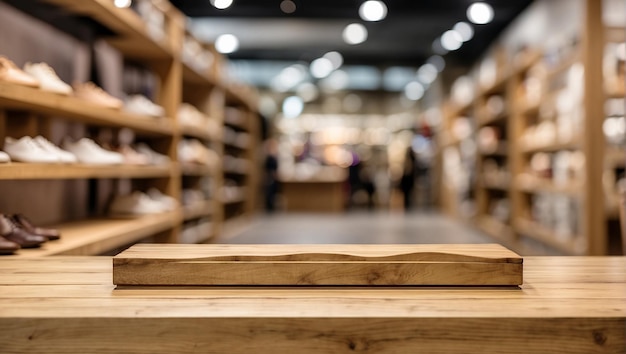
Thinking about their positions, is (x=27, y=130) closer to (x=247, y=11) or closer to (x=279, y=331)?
(x=279, y=331)

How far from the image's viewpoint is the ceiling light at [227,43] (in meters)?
11.1

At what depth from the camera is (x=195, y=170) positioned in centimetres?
582

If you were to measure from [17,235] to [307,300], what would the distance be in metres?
1.60

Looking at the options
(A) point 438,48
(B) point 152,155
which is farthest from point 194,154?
(A) point 438,48

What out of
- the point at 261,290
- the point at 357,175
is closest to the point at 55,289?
the point at 261,290

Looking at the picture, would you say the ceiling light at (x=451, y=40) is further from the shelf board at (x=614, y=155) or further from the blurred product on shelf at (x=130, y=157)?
the blurred product on shelf at (x=130, y=157)

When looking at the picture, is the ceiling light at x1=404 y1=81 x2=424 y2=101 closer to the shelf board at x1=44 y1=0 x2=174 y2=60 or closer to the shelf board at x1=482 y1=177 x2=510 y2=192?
the shelf board at x1=482 y1=177 x2=510 y2=192

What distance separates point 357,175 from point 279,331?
12230 mm

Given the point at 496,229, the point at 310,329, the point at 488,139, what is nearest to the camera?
the point at 310,329

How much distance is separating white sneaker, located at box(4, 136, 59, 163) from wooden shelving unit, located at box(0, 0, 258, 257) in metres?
0.06

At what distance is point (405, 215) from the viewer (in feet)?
35.6

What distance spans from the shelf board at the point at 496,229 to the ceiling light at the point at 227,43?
5935 mm

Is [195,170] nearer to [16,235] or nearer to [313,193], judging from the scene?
[16,235]

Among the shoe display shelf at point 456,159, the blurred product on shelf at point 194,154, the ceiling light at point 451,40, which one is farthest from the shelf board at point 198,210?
the ceiling light at point 451,40
